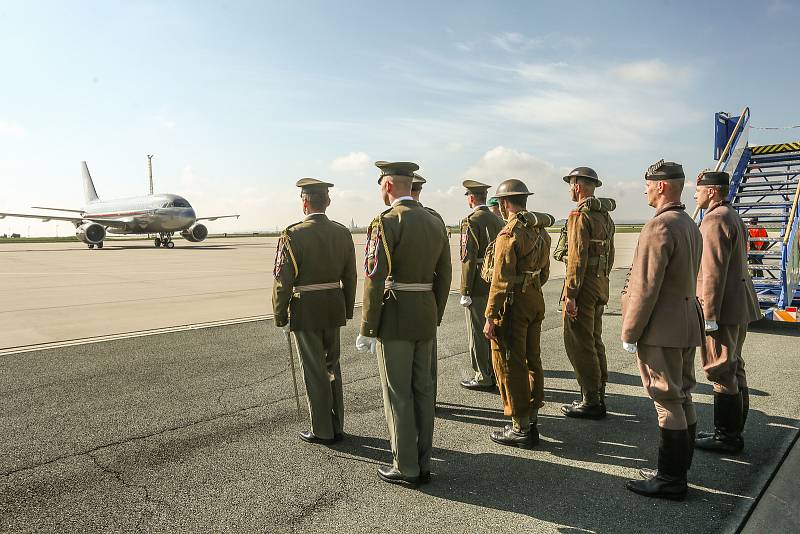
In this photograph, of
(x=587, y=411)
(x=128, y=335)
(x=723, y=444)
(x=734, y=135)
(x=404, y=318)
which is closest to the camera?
(x=404, y=318)

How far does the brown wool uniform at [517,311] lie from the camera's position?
13.8 feet

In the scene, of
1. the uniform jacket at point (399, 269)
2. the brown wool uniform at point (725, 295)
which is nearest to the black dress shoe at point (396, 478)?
the uniform jacket at point (399, 269)

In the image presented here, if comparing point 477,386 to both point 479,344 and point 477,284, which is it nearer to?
point 479,344

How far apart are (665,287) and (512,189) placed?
1474mm

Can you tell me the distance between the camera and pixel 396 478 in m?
3.59

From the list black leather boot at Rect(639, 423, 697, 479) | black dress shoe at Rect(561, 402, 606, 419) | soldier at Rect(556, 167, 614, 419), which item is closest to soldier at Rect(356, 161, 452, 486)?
black leather boot at Rect(639, 423, 697, 479)

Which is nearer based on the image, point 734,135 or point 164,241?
point 734,135

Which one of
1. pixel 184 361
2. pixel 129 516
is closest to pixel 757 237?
pixel 184 361

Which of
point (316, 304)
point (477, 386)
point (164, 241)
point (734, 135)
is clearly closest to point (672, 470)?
point (477, 386)

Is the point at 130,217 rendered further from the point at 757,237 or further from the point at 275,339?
the point at 757,237

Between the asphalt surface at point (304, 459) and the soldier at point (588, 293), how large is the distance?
0.28 meters

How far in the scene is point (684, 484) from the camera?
134 inches

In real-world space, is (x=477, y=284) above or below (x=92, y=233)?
below

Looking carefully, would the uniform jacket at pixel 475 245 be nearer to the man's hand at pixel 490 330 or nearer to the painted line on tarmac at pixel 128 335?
the man's hand at pixel 490 330
